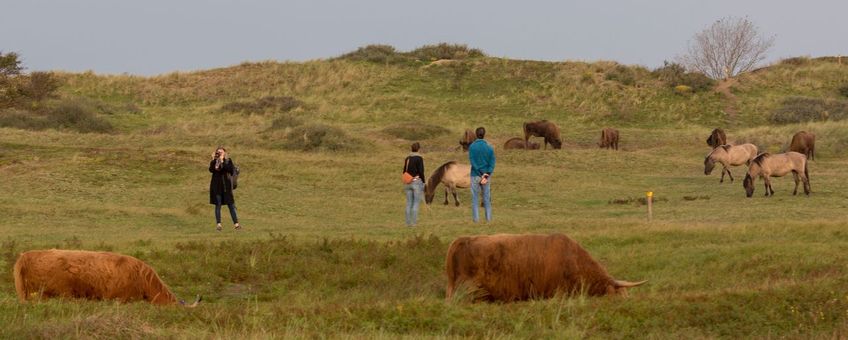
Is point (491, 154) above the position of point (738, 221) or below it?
above

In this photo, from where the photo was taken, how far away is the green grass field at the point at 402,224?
903 centimetres

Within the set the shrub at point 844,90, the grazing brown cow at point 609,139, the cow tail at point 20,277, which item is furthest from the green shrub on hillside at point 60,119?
the shrub at point 844,90

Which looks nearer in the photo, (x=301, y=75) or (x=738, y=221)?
(x=738, y=221)

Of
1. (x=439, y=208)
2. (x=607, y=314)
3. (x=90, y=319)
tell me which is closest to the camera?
(x=90, y=319)

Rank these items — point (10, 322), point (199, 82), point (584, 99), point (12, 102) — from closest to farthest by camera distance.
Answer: point (10, 322), point (12, 102), point (584, 99), point (199, 82)

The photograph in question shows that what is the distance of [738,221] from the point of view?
19.6 metres

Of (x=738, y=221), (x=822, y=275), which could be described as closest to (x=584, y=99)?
(x=738, y=221)

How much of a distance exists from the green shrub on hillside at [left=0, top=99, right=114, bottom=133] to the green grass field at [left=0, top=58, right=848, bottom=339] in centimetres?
158

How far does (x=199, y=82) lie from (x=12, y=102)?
2854cm

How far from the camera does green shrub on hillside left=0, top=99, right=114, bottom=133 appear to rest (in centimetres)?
4703

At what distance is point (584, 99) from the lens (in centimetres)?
5872

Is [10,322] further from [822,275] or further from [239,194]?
[239,194]

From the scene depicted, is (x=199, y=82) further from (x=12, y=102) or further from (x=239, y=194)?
(x=239, y=194)

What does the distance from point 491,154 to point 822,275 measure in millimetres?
7109
